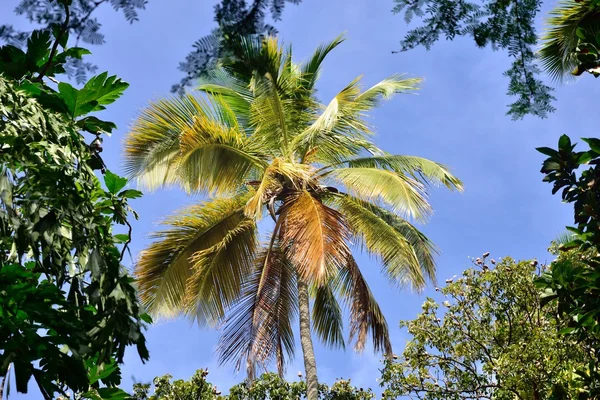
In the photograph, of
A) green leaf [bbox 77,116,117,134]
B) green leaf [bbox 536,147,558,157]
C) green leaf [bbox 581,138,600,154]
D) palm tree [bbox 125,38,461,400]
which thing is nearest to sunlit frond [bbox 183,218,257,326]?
palm tree [bbox 125,38,461,400]

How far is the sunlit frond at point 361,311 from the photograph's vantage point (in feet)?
41.6

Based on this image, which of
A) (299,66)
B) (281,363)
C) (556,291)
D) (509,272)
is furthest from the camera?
(299,66)

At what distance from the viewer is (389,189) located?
12.4 m

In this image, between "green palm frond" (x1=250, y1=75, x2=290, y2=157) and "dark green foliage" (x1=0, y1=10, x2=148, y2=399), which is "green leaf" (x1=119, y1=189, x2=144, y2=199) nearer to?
"dark green foliage" (x1=0, y1=10, x2=148, y2=399)

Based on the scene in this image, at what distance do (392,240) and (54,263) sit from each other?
29.5 feet

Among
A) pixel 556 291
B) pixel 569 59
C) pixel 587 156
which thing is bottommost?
pixel 556 291

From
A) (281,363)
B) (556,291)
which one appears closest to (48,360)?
(556,291)

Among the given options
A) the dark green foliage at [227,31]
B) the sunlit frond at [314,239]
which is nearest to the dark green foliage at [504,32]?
the dark green foliage at [227,31]

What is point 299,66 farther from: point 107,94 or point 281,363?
point 107,94

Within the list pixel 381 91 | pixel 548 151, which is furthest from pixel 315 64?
pixel 548 151

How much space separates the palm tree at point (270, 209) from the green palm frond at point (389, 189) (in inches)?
0.9

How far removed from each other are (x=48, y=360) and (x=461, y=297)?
10512mm

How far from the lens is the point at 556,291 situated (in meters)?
5.72

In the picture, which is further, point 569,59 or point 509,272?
point 509,272
